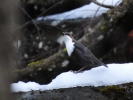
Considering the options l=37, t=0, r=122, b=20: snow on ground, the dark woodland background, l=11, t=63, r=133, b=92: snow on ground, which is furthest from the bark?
l=11, t=63, r=133, b=92: snow on ground

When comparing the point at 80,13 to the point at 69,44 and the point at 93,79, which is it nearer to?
the point at 69,44

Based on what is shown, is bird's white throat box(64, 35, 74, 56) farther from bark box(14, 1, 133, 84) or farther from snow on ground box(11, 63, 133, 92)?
snow on ground box(11, 63, 133, 92)

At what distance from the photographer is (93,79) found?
290 cm

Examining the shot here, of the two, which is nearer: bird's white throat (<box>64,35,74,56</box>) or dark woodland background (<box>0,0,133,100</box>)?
bird's white throat (<box>64,35,74,56</box>)

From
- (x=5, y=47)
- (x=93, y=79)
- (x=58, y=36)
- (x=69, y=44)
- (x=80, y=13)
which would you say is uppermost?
(x=80, y=13)

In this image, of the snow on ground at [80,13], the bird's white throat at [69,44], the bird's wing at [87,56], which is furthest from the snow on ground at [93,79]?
the snow on ground at [80,13]

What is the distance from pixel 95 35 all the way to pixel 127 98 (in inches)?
77.3

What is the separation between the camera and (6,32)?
0.92 metres

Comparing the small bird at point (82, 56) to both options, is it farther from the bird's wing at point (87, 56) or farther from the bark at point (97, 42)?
the bark at point (97, 42)

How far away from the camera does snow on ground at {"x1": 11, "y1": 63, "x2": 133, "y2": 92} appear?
2871 mm

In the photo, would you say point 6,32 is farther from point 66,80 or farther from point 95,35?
point 95,35

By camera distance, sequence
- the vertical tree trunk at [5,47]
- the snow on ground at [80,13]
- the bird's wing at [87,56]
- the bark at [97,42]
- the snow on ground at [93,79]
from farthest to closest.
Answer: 1. the snow on ground at [80,13]
2. the bark at [97,42]
3. the bird's wing at [87,56]
4. the snow on ground at [93,79]
5. the vertical tree trunk at [5,47]

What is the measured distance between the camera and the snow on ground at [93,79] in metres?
2.87

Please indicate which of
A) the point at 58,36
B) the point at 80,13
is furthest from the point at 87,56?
the point at 80,13
